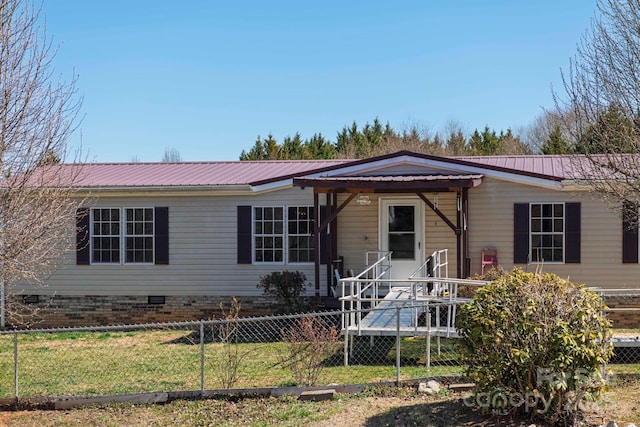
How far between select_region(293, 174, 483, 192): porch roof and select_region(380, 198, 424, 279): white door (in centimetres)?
150

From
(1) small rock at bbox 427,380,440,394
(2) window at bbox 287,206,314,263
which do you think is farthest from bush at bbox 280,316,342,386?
(2) window at bbox 287,206,314,263

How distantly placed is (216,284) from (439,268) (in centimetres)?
543

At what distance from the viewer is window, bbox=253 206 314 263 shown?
51.6 ft

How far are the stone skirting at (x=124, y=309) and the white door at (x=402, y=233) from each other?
3.23 meters

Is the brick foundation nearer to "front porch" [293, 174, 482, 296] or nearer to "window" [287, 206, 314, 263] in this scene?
"front porch" [293, 174, 482, 296]

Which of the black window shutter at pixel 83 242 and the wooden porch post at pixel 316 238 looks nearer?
the wooden porch post at pixel 316 238

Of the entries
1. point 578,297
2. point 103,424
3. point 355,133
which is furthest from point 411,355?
point 355,133

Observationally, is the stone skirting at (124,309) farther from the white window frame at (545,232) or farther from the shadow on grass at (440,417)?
the shadow on grass at (440,417)

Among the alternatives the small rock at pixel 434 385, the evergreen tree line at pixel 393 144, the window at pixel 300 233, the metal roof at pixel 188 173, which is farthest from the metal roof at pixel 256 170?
the evergreen tree line at pixel 393 144

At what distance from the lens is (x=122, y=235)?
16.1 metres

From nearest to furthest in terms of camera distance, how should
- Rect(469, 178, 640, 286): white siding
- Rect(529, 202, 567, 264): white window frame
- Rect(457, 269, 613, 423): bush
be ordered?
Rect(457, 269, 613, 423): bush, Rect(469, 178, 640, 286): white siding, Rect(529, 202, 567, 264): white window frame

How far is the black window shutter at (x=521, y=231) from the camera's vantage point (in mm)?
14602

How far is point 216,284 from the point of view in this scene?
15.9m

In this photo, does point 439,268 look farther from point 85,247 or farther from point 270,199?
point 85,247
